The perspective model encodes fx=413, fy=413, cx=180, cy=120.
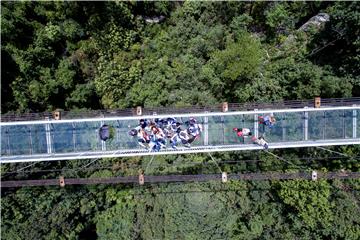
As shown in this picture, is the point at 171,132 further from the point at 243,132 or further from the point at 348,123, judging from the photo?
the point at 348,123

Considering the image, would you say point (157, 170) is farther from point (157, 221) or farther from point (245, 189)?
point (245, 189)

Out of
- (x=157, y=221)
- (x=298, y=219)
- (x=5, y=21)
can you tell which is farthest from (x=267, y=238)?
(x=5, y=21)

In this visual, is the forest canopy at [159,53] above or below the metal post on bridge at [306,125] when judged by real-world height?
above

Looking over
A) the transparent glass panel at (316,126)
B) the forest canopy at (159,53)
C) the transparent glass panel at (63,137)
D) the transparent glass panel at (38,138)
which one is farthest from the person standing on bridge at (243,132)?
the transparent glass panel at (38,138)

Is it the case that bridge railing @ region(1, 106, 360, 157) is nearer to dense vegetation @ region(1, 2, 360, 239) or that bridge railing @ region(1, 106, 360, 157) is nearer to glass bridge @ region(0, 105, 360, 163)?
glass bridge @ region(0, 105, 360, 163)

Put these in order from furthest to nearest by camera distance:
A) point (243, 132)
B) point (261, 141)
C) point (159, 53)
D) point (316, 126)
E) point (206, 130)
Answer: point (159, 53) < point (206, 130) < point (316, 126) < point (243, 132) < point (261, 141)

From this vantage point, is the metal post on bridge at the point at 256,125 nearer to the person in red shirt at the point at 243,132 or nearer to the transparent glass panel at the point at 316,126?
the person in red shirt at the point at 243,132

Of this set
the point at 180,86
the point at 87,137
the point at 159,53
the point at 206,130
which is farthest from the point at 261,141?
the point at 159,53
